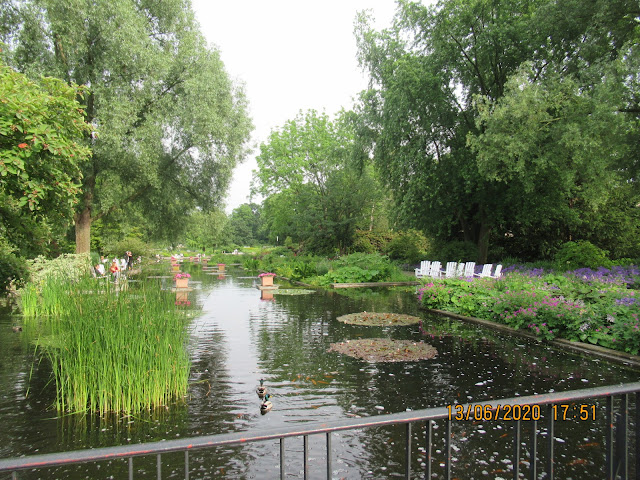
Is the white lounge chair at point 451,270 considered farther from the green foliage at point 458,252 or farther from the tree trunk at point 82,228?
the tree trunk at point 82,228

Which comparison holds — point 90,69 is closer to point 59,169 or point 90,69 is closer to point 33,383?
point 59,169

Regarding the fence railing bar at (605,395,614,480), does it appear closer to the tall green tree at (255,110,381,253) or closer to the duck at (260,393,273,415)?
the duck at (260,393,273,415)

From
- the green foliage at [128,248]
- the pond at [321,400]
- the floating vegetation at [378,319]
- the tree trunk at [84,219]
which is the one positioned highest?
the tree trunk at [84,219]

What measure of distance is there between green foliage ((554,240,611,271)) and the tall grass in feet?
54.9

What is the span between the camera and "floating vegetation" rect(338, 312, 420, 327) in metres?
9.86

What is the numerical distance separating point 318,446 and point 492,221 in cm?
1815

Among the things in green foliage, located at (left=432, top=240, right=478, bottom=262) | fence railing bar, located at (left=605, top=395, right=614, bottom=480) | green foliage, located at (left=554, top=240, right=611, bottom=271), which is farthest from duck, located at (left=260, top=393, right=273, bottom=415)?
green foliage, located at (left=432, top=240, right=478, bottom=262)

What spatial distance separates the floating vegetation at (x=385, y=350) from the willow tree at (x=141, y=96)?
1154 cm

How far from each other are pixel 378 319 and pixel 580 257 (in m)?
12.1

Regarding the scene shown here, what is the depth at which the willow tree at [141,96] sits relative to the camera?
49.6ft

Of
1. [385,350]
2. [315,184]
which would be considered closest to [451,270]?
[385,350]

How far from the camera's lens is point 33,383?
5.89m

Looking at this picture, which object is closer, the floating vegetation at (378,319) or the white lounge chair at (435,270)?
the floating vegetation at (378,319)

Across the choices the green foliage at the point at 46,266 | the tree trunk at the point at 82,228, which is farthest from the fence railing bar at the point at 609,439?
the tree trunk at the point at 82,228
